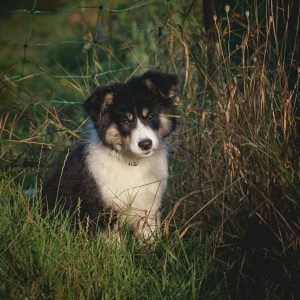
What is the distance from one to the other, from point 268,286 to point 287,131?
3.03 ft

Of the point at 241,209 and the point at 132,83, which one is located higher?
the point at 132,83

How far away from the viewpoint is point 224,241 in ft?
13.5

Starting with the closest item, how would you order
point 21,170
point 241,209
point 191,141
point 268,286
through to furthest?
point 268,286 < point 241,209 < point 191,141 < point 21,170

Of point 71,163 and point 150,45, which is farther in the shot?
point 150,45

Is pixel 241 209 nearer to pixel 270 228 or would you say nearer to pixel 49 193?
pixel 270 228

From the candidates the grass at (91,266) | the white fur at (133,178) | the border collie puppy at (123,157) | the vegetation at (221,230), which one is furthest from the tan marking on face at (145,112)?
the grass at (91,266)

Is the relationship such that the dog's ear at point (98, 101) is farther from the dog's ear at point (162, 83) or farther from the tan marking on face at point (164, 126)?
Result: the tan marking on face at point (164, 126)

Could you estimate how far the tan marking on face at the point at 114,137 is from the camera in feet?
15.8

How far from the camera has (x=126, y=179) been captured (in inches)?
189

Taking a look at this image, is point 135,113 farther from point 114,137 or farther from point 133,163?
point 133,163

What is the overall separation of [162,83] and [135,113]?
0.97 ft

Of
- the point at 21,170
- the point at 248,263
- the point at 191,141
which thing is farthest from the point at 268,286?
the point at 21,170

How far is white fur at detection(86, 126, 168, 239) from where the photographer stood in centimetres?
467

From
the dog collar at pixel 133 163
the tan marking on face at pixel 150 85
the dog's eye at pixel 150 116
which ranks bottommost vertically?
the dog collar at pixel 133 163
